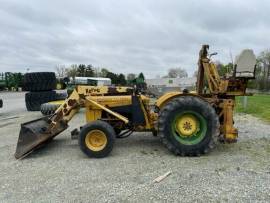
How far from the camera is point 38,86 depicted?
15891 mm

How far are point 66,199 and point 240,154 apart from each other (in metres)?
3.83

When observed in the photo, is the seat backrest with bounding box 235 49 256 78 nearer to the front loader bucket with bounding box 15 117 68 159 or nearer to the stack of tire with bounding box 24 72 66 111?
the front loader bucket with bounding box 15 117 68 159

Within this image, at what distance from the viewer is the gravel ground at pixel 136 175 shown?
12.8 feet

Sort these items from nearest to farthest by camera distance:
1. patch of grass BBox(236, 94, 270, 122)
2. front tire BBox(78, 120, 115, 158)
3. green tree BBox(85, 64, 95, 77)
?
front tire BBox(78, 120, 115, 158), patch of grass BBox(236, 94, 270, 122), green tree BBox(85, 64, 95, 77)

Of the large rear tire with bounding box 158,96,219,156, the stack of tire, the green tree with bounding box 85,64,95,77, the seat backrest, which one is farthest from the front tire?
the green tree with bounding box 85,64,95,77

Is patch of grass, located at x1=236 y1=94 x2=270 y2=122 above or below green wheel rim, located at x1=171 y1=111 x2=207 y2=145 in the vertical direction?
below

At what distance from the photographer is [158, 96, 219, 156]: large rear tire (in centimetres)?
567

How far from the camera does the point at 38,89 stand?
16.0 meters

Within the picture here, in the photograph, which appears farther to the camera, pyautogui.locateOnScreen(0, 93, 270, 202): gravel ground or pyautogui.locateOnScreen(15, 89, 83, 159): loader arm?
pyautogui.locateOnScreen(15, 89, 83, 159): loader arm

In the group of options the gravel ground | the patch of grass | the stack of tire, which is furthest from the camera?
the stack of tire

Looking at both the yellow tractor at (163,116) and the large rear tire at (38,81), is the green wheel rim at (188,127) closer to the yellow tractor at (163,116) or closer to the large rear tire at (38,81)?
the yellow tractor at (163,116)

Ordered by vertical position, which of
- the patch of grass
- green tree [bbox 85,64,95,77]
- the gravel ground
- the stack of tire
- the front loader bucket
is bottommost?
the gravel ground

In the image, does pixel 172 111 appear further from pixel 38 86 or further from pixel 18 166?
pixel 38 86

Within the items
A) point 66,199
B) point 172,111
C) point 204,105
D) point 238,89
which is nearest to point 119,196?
point 66,199
